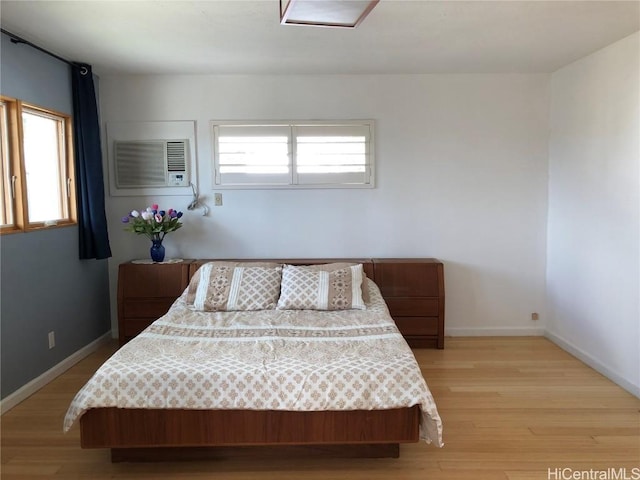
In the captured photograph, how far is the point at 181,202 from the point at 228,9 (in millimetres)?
2015

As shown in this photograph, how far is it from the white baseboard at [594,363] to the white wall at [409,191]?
10.5 inches

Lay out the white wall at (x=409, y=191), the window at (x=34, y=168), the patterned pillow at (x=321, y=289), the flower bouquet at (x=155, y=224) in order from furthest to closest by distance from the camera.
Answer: the white wall at (x=409, y=191) → the flower bouquet at (x=155, y=224) → the patterned pillow at (x=321, y=289) → the window at (x=34, y=168)

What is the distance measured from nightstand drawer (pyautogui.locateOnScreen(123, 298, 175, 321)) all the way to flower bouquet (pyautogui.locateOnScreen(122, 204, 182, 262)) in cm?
36

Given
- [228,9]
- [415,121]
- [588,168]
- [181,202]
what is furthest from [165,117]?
[588,168]

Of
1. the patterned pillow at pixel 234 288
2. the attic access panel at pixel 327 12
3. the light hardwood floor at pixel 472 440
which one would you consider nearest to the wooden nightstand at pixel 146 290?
the patterned pillow at pixel 234 288

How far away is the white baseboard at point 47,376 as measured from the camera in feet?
9.45

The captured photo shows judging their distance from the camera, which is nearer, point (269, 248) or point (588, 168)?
point (588, 168)

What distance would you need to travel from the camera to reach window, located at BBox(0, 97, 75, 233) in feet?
9.78

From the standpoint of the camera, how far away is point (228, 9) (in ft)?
8.43

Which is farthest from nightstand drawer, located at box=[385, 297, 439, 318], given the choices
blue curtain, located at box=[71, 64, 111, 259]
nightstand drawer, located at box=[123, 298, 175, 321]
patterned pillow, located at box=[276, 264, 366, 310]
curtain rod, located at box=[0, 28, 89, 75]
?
curtain rod, located at box=[0, 28, 89, 75]

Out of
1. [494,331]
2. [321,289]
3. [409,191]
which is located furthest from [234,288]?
[494,331]

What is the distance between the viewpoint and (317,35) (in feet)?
9.91

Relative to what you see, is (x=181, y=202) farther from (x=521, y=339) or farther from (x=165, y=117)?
(x=521, y=339)

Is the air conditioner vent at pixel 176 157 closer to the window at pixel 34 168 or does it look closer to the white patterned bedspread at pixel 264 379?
the window at pixel 34 168
